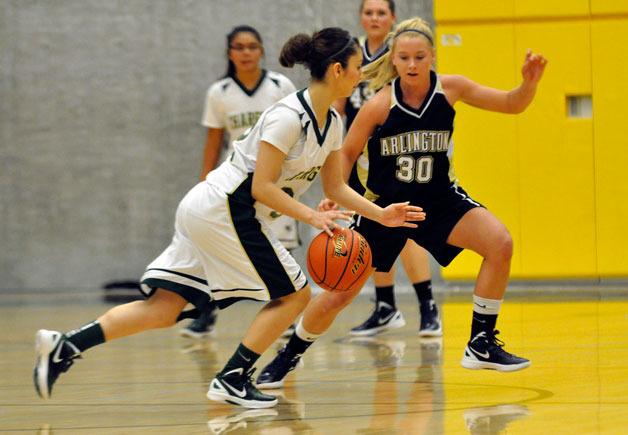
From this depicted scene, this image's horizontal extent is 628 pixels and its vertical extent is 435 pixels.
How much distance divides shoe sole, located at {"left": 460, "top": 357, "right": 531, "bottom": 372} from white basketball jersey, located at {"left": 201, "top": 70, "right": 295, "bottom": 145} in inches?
93.8

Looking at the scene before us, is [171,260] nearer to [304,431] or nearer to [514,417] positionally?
[304,431]

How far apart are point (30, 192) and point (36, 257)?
0.54m

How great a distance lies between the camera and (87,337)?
4.33 meters

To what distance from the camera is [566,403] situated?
4094 millimetres

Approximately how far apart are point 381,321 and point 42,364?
272 centimetres

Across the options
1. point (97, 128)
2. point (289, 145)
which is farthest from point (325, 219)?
point (97, 128)

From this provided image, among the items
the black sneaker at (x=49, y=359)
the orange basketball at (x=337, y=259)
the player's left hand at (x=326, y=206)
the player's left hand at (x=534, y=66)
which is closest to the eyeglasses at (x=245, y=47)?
the player's left hand at (x=326, y=206)

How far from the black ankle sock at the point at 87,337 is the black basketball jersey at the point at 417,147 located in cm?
141

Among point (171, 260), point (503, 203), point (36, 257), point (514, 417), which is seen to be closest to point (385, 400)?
point (514, 417)

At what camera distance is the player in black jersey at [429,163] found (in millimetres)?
4832

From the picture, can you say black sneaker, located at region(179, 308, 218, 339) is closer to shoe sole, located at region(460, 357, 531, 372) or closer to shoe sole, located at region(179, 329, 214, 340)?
shoe sole, located at region(179, 329, 214, 340)

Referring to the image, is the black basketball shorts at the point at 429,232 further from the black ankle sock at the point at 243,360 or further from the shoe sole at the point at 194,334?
the shoe sole at the point at 194,334

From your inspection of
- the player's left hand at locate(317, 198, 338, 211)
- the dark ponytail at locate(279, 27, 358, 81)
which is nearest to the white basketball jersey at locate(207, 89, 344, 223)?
the dark ponytail at locate(279, 27, 358, 81)

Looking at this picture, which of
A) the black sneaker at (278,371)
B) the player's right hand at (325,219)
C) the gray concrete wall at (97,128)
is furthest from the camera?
the gray concrete wall at (97,128)
